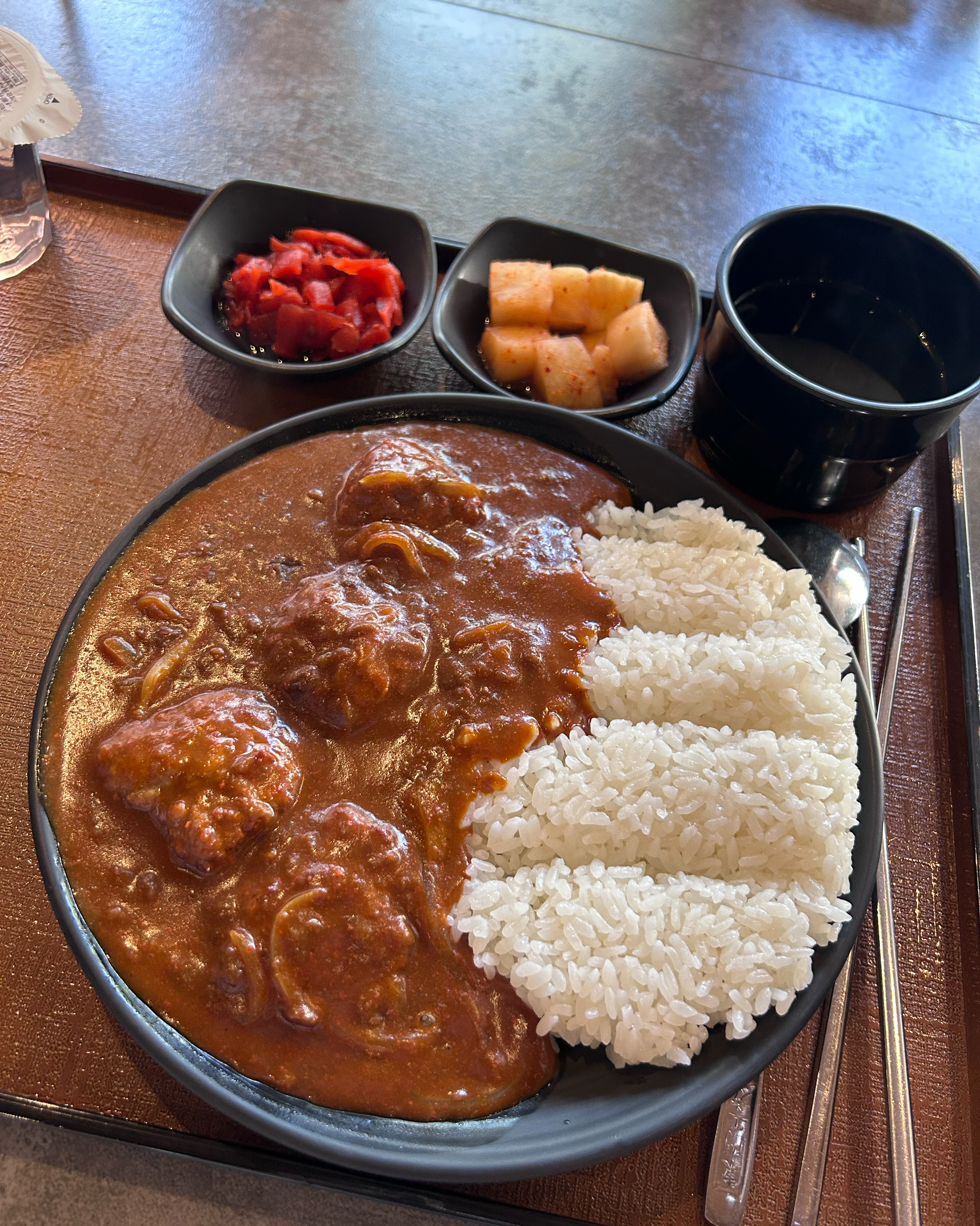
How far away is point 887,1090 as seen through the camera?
169cm

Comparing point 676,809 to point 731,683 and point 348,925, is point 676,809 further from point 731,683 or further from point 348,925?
point 348,925

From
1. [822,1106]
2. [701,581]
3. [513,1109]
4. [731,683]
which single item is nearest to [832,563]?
[701,581]

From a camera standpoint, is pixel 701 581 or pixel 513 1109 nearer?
pixel 513 1109

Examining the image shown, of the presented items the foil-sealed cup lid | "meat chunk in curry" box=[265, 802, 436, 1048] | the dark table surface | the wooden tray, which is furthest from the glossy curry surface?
the foil-sealed cup lid

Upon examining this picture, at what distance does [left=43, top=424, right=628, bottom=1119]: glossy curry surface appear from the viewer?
1490mm

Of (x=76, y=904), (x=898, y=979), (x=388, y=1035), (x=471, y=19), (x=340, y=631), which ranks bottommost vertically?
(x=898, y=979)

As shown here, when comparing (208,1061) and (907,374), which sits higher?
(907,374)

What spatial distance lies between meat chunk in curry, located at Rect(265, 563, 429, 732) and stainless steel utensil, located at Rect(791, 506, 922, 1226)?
1042 millimetres

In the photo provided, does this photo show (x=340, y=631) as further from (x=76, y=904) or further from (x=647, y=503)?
(x=647, y=503)

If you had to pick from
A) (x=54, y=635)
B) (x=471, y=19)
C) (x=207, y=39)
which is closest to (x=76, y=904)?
(x=54, y=635)

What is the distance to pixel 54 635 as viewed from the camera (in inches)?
81.8

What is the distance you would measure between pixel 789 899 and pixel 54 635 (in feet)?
5.73

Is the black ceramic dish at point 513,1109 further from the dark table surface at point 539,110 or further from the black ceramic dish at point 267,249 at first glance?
the dark table surface at point 539,110

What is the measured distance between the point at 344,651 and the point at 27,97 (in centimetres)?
200
